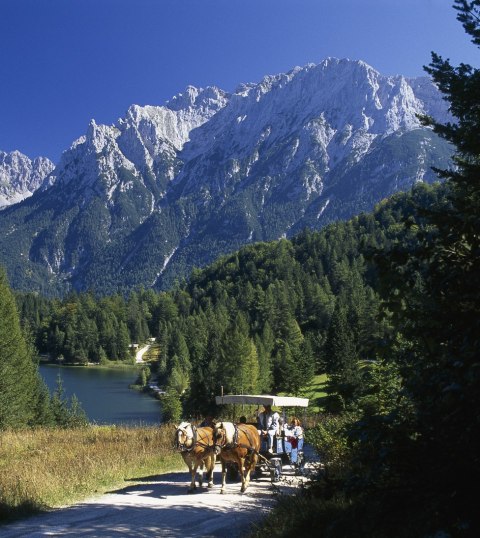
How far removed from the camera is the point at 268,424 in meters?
18.1

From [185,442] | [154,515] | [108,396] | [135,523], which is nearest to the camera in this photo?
[135,523]

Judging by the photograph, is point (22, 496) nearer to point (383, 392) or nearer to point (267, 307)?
point (383, 392)

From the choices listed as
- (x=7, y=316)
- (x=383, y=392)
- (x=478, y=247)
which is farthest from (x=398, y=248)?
(x=7, y=316)

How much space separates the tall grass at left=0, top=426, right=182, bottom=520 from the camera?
12.6 meters

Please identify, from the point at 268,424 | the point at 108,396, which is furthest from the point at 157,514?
the point at 108,396

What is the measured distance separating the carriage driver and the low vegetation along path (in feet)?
8.44

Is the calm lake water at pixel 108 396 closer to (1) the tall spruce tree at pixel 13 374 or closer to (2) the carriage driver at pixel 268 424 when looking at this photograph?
(1) the tall spruce tree at pixel 13 374

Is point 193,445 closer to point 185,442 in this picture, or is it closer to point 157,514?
point 185,442

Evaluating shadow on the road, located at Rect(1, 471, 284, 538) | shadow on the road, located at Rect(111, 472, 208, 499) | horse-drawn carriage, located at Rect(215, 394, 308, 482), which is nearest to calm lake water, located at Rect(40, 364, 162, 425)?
horse-drawn carriage, located at Rect(215, 394, 308, 482)

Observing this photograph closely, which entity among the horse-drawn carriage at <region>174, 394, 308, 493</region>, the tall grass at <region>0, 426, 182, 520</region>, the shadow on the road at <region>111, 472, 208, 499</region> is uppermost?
the horse-drawn carriage at <region>174, 394, 308, 493</region>

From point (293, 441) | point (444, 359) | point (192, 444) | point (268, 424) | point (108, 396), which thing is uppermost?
point (444, 359)

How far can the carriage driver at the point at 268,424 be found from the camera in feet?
57.8

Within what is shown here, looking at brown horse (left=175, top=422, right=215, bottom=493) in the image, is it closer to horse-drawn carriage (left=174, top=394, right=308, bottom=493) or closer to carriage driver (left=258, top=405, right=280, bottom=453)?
horse-drawn carriage (left=174, top=394, right=308, bottom=493)

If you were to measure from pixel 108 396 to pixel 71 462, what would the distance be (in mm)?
81866
